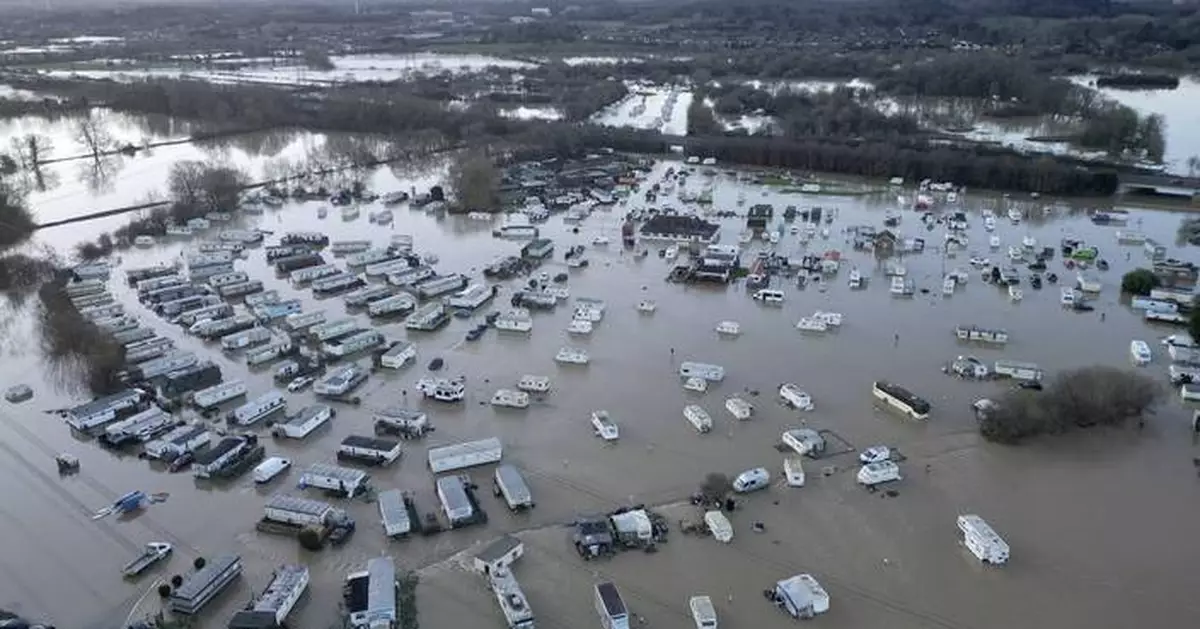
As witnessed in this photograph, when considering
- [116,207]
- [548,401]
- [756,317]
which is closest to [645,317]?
[756,317]

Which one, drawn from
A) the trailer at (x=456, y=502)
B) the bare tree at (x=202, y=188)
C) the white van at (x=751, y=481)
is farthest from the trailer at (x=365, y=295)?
the white van at (x=751, y=481)

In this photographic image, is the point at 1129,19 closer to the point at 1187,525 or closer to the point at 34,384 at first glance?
the point at 1187,525

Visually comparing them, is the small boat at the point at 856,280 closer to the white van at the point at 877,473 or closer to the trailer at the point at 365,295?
the white van at the point at 877,473

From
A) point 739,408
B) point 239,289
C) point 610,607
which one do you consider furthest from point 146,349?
point 610,607

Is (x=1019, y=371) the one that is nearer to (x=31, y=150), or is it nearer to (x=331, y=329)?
(x=331, y=329)

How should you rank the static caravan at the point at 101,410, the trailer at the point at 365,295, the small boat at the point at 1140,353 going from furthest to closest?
the trailer at the point at 365,295 → the small boat at the point at 1140,353 → the static caravan at the point at 101,410

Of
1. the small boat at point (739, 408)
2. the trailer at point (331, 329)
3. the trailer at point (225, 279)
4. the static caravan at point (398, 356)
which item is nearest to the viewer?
the small boat at point (739, 408)
